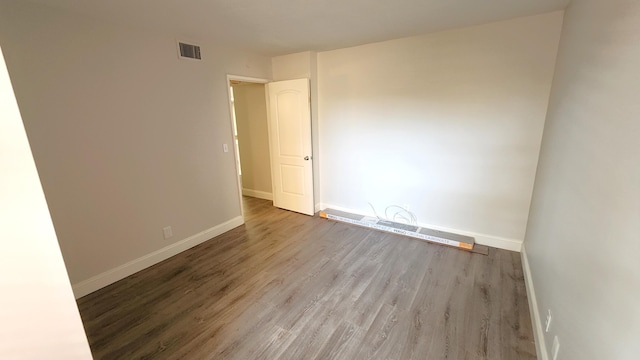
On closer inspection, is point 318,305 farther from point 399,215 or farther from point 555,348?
point 399,215

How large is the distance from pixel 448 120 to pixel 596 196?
6.75 feet

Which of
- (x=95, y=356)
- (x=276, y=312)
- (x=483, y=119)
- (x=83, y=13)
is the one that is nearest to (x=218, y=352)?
(x=276, y=312)

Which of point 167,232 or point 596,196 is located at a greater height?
point 596,196

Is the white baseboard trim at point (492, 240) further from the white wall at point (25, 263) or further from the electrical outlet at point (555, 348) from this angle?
the white wall at point (25, 263)

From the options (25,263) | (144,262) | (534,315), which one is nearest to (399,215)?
(534,315)

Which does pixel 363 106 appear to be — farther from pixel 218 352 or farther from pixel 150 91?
pixel 218 352

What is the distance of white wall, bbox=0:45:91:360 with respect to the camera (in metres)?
0.76

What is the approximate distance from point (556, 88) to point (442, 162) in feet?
4.07

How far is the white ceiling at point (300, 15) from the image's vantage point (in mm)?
2088

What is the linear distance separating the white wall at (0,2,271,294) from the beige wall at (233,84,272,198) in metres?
1.29

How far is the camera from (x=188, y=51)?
2949 millimetres

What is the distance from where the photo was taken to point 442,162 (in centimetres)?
324

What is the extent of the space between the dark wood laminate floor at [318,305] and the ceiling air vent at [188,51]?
7.37ft

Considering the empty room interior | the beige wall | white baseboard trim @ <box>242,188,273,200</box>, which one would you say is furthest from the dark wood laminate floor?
the beige wall
